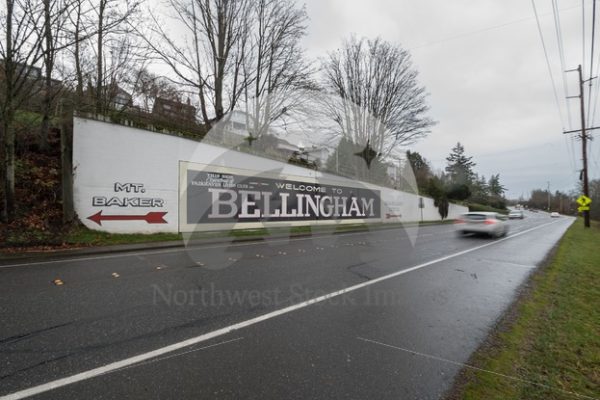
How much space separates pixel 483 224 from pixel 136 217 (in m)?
17.7

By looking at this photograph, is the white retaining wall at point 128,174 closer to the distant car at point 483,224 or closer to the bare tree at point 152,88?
the bare tree at point 152,88

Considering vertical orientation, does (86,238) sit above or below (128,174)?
below

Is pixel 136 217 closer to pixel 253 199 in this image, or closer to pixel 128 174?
pixel 128 174

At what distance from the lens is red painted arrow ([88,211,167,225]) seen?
11712 mm

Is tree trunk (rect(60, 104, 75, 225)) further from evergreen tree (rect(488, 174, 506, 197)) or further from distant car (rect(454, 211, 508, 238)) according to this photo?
evergreen tree (rect(488, 174, 506, 197))

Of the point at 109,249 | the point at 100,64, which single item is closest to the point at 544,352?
the point at 109,249

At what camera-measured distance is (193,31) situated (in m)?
17.3

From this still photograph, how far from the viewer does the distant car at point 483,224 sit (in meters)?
16.0

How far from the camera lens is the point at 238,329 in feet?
12.1

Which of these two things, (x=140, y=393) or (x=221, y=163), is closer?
(x=140, y=393)

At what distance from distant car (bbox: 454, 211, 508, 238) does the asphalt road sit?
408 inches

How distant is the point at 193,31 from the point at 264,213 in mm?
11741

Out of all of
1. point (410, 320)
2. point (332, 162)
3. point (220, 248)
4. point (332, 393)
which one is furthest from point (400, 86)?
point (332, 393)

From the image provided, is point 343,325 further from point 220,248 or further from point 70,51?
point 70,51
